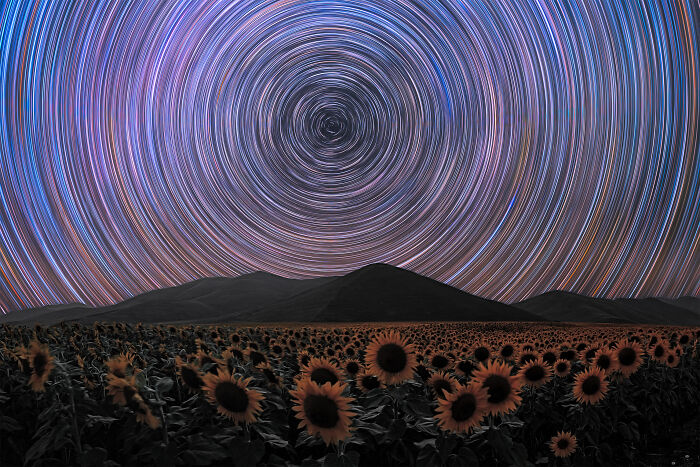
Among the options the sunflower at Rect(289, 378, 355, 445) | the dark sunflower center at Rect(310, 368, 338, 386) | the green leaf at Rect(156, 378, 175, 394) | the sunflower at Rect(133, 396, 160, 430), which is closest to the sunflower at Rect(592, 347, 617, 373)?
the dark sunflower center at Rect(310, 368, 338, 386)

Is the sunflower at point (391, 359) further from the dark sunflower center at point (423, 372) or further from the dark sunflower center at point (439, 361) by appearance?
the dark sunflower center at point (439, 361)

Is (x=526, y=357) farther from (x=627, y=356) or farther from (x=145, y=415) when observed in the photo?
(x=145, y=415)

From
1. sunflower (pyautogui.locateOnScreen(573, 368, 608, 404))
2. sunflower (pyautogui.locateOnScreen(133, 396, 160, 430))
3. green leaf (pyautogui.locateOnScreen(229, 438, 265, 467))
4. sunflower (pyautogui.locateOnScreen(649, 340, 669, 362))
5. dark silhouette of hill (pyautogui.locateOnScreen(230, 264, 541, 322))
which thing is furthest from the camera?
dark silhouette of hill (pyautogui.locateOnScreen(230, 264, 541, 322))

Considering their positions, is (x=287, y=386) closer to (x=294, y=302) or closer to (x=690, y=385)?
(x=690, y=385)

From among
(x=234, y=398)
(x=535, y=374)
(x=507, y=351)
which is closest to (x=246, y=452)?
(x=234, y=398)

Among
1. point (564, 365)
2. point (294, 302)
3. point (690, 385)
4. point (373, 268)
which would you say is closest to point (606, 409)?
point (564, 365)

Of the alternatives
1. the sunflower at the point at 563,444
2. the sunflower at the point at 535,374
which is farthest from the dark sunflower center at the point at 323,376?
the sunflower at the point at 563,444

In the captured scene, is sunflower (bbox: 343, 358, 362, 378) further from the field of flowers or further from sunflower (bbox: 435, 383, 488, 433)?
sunflower (bbox: 435, 383, 488, 433)
